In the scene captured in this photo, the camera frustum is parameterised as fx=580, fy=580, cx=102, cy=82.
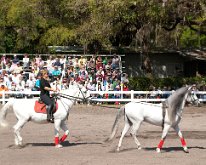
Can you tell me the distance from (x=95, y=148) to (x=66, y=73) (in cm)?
1809

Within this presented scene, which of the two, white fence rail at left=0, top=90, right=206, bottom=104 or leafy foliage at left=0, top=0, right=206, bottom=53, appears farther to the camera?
leafy foliage at left=0, top=0, right=206, bottom=53

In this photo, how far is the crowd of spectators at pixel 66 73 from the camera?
3391cm

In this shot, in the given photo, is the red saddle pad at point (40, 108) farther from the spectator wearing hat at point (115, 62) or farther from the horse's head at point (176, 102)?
the spectator wearing hat at point (115, 62)

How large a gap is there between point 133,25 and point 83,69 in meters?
5.70

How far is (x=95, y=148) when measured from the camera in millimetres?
17094

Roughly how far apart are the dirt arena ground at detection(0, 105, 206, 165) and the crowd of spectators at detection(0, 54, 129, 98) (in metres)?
8.59

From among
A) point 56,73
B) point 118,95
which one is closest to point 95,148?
point 118,95

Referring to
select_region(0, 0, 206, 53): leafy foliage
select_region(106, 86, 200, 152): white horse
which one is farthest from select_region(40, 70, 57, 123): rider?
select_region(0, 0, 206, 53): leafy foliage

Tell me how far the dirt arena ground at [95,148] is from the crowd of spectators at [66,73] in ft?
28.2

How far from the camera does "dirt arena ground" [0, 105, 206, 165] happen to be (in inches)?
582

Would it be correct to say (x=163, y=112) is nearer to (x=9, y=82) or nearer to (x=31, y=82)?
(x=31, y=82)

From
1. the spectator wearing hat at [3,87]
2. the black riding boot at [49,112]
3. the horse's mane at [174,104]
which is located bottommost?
the spectator wearing hat at [3,87]

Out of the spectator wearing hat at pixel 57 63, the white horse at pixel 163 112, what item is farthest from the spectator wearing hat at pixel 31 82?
the white horse at pixel 163 112

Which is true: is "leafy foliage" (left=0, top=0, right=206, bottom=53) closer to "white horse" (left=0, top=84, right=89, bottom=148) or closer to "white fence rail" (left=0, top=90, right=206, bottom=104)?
"white fence rail" (left=0, top=90, right=206, bottom=104)
